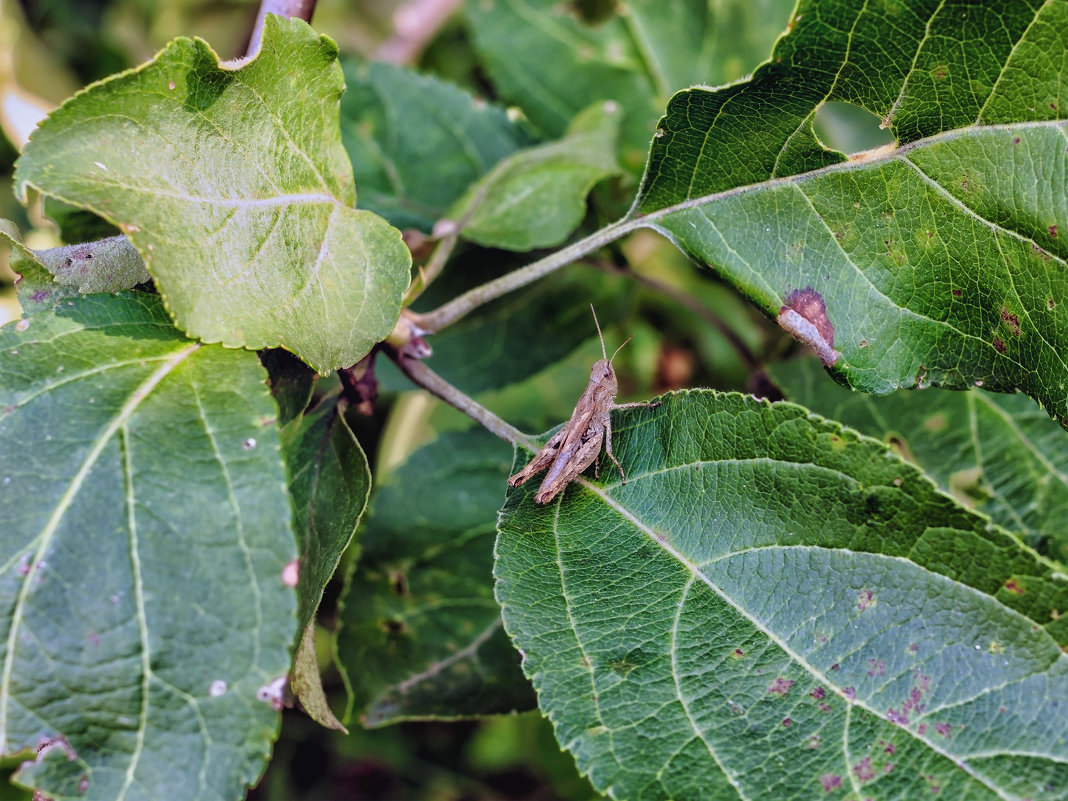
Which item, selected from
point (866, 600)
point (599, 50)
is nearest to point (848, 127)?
point (599, 50)

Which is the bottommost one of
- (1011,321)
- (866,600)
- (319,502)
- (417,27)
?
(319,502)

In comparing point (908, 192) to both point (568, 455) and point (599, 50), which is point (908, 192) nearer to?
point (568, 455)

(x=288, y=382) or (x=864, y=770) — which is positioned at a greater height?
(x=288, y=382)

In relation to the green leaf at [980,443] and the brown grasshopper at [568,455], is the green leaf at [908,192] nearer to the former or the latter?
the brown grasshopper at [568,455]

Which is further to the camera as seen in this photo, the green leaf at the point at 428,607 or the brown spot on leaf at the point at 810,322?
the green leaf at the point at 428,607

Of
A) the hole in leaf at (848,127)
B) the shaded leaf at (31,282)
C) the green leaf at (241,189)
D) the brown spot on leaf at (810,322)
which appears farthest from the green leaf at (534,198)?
the hole in leaf at (848,127)

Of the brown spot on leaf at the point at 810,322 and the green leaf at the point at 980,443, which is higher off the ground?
the brown spot on leaf at the point at 810,322

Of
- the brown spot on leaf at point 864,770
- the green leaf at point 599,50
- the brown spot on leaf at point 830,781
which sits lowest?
the brown spot on leaf at point 830,781
